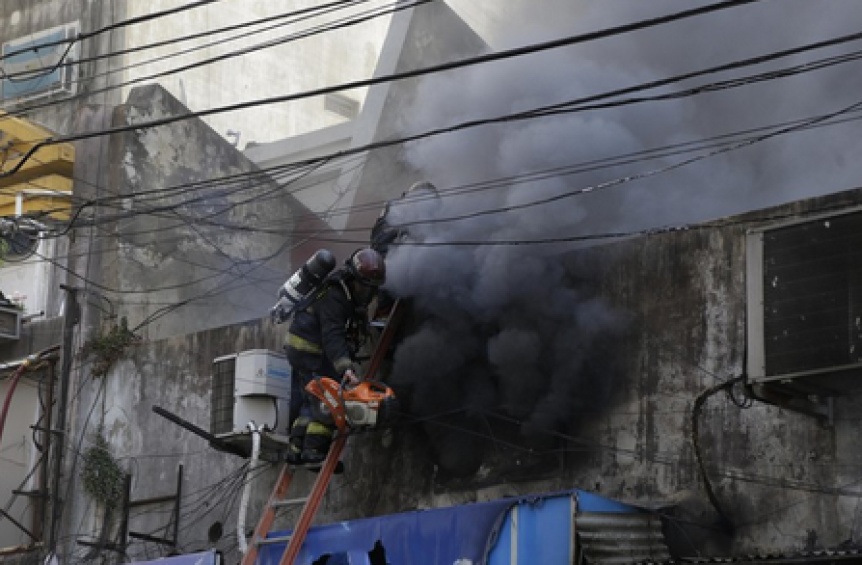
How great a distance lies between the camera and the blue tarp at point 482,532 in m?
10.3

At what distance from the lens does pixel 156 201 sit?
1667 centimetres

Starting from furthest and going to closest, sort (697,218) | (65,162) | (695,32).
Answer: (65,162) < (695,32) < (697,218)

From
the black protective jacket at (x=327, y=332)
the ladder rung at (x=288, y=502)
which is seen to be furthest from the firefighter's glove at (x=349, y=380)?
the ladder rung at (x=288, y=502)

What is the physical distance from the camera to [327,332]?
12.1 m

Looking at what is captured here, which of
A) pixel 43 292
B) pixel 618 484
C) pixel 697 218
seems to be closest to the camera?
pixel 618 484

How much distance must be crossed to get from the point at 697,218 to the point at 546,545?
386 centimetres

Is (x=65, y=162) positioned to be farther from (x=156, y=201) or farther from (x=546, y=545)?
(x=546, y=545)

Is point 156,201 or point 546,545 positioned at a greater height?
point 156,201

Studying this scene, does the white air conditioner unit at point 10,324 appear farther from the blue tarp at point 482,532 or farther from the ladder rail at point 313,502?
the blue tarp at point 482,532

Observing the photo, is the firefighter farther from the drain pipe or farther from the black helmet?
the drain pipe

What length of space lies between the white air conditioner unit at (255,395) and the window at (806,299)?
14.8 feet

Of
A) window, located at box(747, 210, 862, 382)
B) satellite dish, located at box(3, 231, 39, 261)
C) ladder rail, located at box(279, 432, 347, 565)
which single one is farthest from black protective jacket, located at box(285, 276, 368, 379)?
satellite dish, located at box(3, 231, 39, 261)

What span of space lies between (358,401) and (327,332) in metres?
0.75

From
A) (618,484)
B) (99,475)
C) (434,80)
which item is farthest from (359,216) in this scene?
(618,484)
